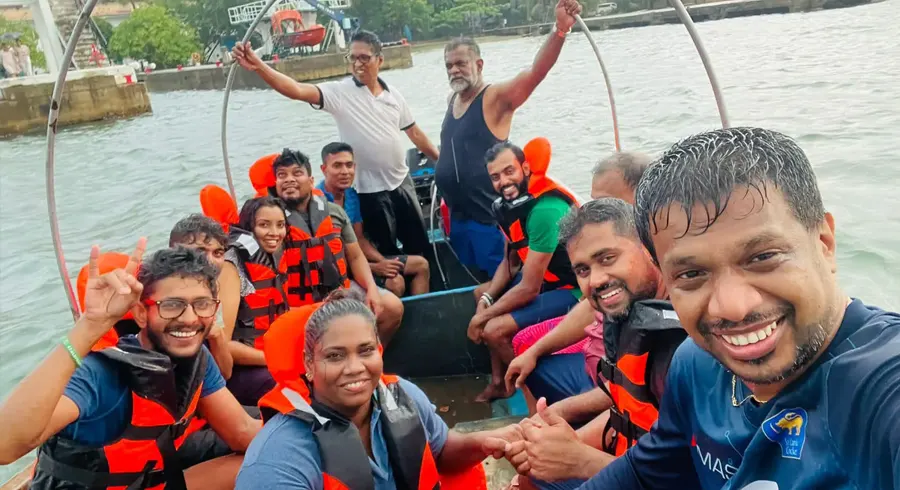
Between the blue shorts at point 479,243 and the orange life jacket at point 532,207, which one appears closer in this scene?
the orange life jacket at point 532,207

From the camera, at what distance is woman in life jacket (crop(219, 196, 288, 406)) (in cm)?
318

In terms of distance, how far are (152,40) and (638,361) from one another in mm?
56269

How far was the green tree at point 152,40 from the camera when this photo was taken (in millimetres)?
50312

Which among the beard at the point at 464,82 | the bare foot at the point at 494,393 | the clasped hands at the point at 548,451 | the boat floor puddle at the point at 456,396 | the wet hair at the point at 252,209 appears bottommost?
the boat floor puddle at the point at 456,396

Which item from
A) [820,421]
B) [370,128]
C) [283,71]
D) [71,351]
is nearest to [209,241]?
[71,351]

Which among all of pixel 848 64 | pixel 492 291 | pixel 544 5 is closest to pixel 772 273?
pixel 492 291

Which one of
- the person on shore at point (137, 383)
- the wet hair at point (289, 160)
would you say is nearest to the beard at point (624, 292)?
the person on shore at point (137, 383)

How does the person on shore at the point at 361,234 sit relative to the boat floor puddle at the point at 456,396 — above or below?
above

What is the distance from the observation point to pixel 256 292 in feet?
11.3

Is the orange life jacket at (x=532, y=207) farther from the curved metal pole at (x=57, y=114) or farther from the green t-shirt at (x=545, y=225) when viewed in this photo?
the curved metal pole at (x=57, y=114)

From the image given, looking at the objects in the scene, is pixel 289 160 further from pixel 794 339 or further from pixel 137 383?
pixel 794 339

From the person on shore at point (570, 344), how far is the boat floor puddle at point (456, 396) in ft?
2.29

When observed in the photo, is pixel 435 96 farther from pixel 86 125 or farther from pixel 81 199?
pixel 86 125

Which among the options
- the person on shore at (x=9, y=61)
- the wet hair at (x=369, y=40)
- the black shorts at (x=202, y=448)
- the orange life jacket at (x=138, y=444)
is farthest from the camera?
the person on shore at (x=9, y=61)
